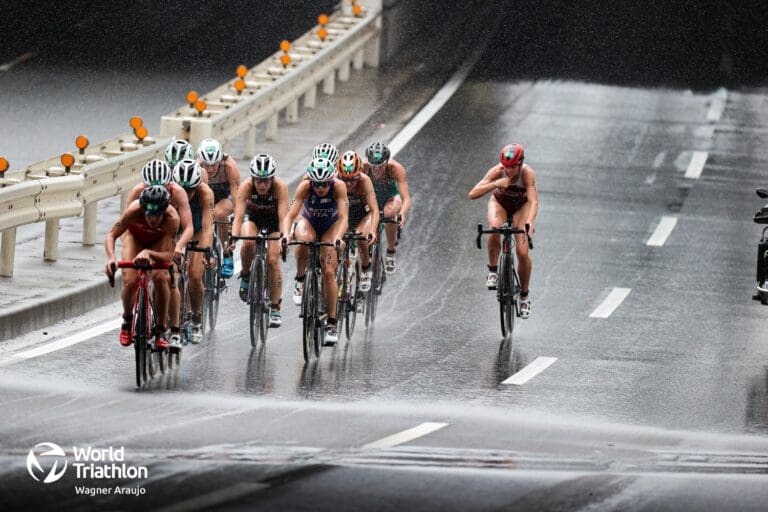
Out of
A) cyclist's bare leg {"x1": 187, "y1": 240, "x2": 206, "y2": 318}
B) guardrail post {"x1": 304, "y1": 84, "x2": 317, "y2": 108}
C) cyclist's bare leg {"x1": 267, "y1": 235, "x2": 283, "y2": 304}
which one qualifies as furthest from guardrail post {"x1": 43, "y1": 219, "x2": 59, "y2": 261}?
guardrail post {"x1": 304, "y1": 84, "x2": 317, "y2": 108}

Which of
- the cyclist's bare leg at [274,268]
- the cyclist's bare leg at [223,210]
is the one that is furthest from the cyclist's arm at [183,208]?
the cyclist's bare leg at [223,210]

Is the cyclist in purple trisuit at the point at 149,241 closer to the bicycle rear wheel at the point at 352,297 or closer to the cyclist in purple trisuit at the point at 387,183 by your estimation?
the bicycle rear wheel at the point at 352,297

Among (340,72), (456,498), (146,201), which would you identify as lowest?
(456,498)

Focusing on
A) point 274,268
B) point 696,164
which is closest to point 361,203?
point 274,268

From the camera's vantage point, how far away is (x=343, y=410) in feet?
41.5

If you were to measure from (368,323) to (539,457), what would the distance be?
608 centimetres

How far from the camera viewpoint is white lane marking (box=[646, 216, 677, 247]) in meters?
21.7

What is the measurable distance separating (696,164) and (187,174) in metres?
13.8

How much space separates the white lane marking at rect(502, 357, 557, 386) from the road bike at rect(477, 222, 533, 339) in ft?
3.36

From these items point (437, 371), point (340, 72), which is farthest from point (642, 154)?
point (437, 371)

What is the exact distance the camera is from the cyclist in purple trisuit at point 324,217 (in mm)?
15211

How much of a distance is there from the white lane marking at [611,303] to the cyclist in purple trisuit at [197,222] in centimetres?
453

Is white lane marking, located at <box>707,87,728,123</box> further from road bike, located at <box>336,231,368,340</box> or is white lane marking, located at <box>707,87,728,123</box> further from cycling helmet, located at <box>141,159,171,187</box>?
cycling helmet, located at <box>141,159,171,187</box>

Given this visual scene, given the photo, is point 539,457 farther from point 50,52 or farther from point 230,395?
point 50,52
